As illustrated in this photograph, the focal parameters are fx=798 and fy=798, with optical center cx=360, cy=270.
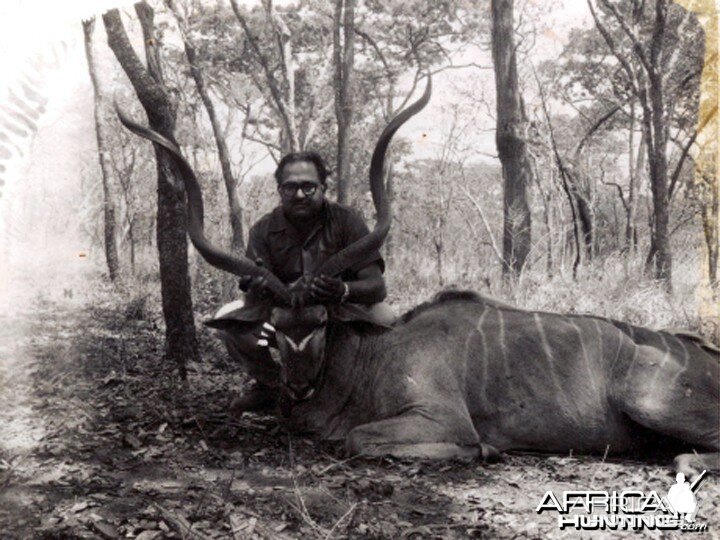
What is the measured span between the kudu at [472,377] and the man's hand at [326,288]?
5cm

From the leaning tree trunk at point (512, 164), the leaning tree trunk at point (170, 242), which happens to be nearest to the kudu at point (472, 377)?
the leaning tree trunk at point (170, 242)

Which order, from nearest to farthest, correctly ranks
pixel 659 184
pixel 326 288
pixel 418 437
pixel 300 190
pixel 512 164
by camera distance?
pixel 418 437, pixel 326 288, pixel 300 190, pixel 659 184, pixel 512 164

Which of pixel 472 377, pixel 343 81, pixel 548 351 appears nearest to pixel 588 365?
pixel 548 351

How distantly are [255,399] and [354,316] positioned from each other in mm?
507

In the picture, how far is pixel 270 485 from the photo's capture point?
2234mm

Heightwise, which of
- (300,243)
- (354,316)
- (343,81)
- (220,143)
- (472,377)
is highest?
(343,81)

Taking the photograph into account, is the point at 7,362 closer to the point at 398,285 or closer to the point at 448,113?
the point at 398,285

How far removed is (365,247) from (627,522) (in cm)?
127

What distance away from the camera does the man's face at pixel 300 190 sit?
9.78 feet

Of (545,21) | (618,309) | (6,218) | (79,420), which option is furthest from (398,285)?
(6,218)

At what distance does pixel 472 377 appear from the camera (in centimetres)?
287

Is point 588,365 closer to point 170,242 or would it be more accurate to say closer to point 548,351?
point 548,351

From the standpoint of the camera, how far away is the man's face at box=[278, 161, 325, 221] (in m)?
2.98

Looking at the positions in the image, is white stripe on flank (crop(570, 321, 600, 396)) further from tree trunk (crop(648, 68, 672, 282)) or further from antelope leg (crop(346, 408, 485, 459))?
tree trunk (crop(648, 68, 672, 282))
